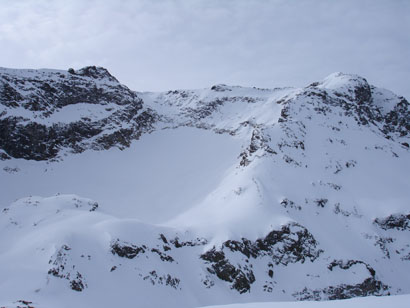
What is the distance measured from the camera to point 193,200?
3077 cm

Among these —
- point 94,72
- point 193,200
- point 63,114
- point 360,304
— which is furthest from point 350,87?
point 360,304

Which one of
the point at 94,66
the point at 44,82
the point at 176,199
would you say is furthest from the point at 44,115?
the point at 176,199

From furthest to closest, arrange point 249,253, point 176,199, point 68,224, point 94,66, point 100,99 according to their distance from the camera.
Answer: point 94,66, point 100,99, point 176,199, point 249,253, point 68,224

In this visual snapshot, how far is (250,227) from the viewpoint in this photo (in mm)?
23766

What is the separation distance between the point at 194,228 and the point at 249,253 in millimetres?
4615

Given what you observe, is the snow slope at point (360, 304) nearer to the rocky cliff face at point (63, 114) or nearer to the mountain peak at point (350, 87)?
the rocky cliff face at point (63, 114)

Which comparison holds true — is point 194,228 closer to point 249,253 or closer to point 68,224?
point 249,253

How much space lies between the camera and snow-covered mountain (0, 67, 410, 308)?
18.5 m

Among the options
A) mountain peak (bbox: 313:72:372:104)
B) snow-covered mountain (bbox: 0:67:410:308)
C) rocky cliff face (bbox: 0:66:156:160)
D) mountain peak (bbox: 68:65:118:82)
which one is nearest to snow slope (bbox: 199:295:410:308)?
snow-covered mountain (bbox: 0:67:410:308)

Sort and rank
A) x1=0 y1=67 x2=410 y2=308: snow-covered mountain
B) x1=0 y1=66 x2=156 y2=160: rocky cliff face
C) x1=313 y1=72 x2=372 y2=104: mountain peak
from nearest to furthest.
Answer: x1=0 y1=67 x2=410 y2=308: snow-covered mountain
x1=0 y1=66 x2=156 y2=160: rocky cliff face
x1=313 y1=72 x2=372 y2=104: mountain peak

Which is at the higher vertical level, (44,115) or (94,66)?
(94,66)

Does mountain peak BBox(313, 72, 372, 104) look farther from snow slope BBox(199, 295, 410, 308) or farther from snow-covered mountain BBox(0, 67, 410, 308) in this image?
snow slope BBox(199, 295, 410, 308)

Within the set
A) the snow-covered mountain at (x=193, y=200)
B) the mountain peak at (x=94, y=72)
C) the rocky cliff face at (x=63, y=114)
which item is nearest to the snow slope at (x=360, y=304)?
the snow-covered mountain at (x=193, y=200)

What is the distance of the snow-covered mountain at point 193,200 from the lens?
18484 mm
